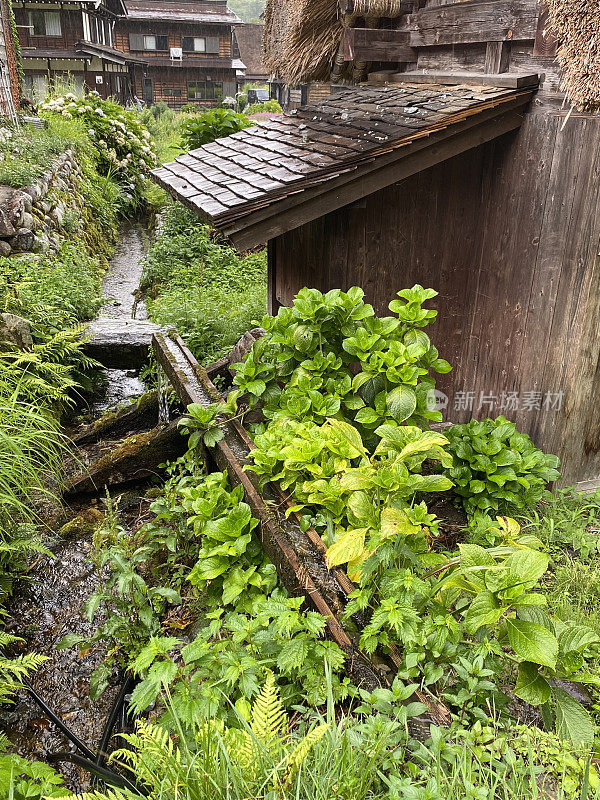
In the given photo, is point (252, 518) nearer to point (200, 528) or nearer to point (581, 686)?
point (200, 528)

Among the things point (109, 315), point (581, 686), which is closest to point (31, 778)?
point (581, 686)

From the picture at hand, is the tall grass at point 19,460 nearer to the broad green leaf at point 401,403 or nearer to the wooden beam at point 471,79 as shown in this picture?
the broad green leaf at point 401,403

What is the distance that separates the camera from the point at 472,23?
441cm

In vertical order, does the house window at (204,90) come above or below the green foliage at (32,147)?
above

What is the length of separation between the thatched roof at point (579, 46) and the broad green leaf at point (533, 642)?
2.96 metres

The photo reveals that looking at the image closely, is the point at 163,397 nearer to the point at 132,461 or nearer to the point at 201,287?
the point at 132,461

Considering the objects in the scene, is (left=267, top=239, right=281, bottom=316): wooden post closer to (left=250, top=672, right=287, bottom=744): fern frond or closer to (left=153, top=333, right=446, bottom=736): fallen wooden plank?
(left=153, top=333, right=446, bottom=736): fallen wooden plank

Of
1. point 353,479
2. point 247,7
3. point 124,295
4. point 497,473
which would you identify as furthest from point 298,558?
point 247,7

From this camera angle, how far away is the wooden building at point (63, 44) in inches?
1045

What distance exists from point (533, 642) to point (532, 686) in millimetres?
203

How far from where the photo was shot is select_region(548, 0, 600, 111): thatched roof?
130 inches

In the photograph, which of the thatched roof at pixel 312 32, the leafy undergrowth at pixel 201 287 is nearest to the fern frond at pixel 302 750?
the thatched roof at pixel 312 32

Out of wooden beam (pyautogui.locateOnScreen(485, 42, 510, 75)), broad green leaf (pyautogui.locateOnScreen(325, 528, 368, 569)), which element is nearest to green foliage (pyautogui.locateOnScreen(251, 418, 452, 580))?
broad green leaf (pyautogui.locateOnScreen(325, 528, 368, 569))

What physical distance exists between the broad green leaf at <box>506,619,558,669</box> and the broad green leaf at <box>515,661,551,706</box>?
0.11 metres
